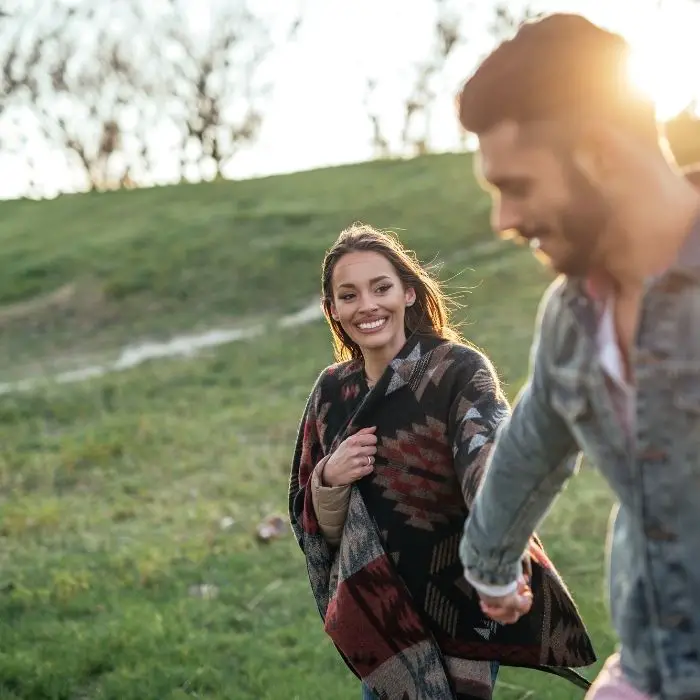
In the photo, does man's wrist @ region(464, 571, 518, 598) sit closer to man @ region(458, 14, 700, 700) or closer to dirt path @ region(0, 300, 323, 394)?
man @ region(458, 14, 700, 700)

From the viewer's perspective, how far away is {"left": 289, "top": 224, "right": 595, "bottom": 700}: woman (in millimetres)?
3021

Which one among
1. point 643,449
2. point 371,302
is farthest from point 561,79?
point 371,302

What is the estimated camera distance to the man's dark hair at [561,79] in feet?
4.95

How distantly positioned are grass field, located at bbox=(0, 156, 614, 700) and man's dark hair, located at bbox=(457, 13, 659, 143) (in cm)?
383

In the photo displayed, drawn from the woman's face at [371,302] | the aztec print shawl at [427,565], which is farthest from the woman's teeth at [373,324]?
the aztec print shawl at [427,565]

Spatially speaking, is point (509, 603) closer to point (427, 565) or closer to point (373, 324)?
point (427, 565)

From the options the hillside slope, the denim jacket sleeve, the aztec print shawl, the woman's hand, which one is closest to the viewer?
the denim jacket sleeve

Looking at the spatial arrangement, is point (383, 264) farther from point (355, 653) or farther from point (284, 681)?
point (284, 681)

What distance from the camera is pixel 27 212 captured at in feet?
88.3

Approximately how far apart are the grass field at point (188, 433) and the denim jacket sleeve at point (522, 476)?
3136mm

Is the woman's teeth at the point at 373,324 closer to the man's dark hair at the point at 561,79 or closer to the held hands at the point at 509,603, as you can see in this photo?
the held hands at the point at 509,603

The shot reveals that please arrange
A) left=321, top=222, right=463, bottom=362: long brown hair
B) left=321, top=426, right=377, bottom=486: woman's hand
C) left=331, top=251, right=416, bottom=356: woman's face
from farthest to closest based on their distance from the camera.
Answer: left=321, top=222, right=463, bottom=362: long brown hair → left=331, top=251, right=416, bottom=356: woman's face → left=321, top=426, right=377, bottom=486: woman's hand

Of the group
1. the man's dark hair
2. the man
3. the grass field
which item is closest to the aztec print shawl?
the man

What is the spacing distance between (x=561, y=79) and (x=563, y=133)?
0.08 metres
